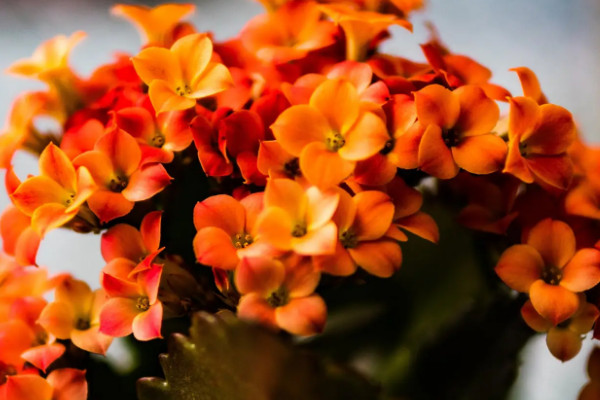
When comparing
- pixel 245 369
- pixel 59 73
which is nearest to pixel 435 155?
pixel 245 369

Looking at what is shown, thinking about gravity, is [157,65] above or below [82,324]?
above

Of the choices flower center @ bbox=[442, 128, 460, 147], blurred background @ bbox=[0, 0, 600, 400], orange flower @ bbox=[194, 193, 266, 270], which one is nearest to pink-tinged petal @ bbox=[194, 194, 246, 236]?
orange flower @ bbox=[194, 193, 266, 270]

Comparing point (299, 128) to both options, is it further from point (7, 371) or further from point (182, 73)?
point (7, 371)

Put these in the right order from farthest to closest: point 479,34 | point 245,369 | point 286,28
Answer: point 479,34
point 286,28
point 245,369

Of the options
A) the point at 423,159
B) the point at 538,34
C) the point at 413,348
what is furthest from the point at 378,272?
the point at 538,34

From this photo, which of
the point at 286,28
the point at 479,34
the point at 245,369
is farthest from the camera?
the point at 479,34

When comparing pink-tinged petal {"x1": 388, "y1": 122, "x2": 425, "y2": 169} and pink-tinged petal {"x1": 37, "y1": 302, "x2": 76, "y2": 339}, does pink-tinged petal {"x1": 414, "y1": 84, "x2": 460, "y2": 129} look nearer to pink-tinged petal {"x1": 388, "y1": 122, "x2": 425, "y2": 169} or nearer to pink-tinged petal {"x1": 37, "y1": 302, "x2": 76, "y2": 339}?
pink-tinged petal {"x1": 388, "y1": 122, "x2": 425, "y2": 169}
